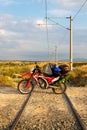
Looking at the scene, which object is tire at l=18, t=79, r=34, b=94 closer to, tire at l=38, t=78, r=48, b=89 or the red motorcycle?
the red motorcycle

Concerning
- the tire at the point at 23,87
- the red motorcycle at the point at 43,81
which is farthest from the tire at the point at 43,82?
the tire at the point at 23,87

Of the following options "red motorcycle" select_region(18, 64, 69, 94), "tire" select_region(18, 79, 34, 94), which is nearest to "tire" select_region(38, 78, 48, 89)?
"red motorcycle" select_region(18, 64, 69, 94)

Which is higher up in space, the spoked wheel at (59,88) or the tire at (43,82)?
the tire at (43,82)

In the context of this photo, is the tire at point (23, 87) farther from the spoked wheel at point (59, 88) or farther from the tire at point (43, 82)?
the spoked wheel at point (59, 88)

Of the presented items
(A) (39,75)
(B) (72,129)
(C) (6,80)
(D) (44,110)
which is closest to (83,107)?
(D) (44,110)

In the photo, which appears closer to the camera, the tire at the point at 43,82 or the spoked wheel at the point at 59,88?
the tire at the point at 43,82

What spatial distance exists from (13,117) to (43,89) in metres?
8.56

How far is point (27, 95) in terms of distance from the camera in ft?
58.5

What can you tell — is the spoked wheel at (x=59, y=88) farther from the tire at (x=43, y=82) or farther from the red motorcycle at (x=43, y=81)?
the tire at (x=43, y=82)

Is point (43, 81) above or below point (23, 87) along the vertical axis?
above

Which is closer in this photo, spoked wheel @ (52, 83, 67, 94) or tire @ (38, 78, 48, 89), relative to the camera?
tire @ (38, 78, 48, 89)

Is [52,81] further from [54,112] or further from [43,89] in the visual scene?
[54,112]

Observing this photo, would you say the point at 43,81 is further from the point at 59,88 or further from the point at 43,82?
the point at 59,88

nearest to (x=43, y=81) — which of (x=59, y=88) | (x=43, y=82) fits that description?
(x=43, y=82)
